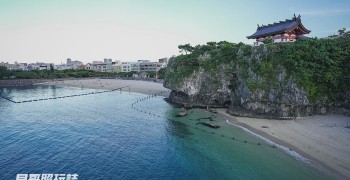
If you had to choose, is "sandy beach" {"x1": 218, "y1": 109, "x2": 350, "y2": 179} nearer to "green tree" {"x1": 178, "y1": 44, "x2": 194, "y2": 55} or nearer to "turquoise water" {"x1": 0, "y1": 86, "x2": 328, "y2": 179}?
"turquoise water" {"x1": 0, "y1": 86, "x2": 328, "y2": 179}

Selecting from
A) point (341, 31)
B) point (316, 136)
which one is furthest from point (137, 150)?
point (341, 31)

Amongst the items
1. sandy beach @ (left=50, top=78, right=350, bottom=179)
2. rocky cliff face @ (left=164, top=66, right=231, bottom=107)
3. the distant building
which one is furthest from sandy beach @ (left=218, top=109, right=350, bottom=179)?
the distant building

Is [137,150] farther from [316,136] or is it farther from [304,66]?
[304,66]

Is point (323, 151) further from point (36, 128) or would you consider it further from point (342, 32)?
point (36, 128)

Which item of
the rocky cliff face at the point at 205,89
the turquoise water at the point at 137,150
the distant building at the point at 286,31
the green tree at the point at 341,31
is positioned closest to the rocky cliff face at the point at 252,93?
the rocky cliff face at the point at 205,89

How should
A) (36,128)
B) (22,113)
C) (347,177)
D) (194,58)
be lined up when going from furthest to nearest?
(194,58), (22,113), (36,128), (347,177)

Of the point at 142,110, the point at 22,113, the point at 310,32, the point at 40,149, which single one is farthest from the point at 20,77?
the point at 310,32
